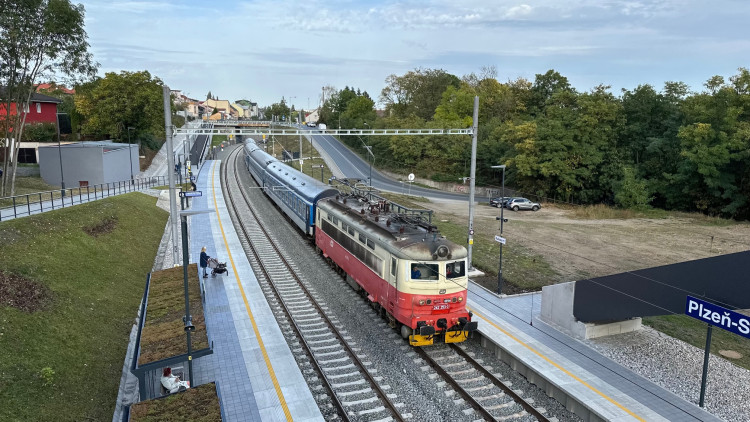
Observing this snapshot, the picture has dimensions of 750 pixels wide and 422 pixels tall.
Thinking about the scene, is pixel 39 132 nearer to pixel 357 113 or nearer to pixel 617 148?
pixel 357 113

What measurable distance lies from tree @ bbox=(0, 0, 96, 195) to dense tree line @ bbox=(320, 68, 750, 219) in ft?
133

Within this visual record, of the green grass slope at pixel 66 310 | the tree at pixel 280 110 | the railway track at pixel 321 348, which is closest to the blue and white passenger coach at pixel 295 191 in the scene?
the railway track at pixel 321 348

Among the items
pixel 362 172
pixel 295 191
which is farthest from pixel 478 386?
pixel 362 172

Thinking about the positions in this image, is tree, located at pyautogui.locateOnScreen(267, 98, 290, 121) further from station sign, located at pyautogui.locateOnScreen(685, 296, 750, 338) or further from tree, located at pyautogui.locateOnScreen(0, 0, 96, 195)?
station sign, located at pyautogui.locateOnScreen(685, 296, 750, 338)

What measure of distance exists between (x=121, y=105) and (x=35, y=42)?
3218 centimetres

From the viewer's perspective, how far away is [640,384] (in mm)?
12977

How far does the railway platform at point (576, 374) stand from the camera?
457 inches

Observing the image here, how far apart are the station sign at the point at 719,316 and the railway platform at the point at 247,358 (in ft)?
31.9

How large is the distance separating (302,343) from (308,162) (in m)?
65.3

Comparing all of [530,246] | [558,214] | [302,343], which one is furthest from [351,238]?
[558,214]

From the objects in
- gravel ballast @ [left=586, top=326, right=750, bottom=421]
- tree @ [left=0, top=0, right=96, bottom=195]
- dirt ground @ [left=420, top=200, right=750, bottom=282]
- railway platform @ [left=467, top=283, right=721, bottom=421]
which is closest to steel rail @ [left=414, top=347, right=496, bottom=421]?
railway platform @ [left=467, top=283, right=721, bottom=421]

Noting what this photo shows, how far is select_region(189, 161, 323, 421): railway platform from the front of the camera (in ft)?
38.8

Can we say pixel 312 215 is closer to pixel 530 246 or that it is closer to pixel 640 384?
pixel 530 246

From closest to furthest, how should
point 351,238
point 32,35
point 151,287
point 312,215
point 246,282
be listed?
point 151,287
point 351,238
point 246,282
point 312,215
point 32,35
